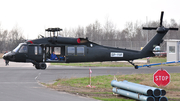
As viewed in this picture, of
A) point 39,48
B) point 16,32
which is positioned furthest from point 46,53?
point 16,32

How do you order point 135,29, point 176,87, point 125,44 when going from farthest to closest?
point 135,29 < point 125,44 < point 176,87

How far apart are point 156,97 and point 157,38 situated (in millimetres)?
18878

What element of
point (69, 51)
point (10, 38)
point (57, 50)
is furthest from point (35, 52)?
point (10, 38)

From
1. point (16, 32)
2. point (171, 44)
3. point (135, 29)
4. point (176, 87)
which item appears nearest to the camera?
point (176, 87)

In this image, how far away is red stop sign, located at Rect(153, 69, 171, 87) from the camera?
1335 centimetres

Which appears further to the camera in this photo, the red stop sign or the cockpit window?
the cockpit window

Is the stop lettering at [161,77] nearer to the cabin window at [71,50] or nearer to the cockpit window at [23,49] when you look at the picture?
the cabin window at [71,50]

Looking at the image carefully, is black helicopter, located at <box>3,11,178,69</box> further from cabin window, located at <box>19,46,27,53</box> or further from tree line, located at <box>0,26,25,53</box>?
tree line, located at <box>0,26,25,53</box>

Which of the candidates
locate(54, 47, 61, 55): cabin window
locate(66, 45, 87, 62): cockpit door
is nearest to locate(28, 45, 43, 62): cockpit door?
locate(54, 47, 61, 55): cabin window

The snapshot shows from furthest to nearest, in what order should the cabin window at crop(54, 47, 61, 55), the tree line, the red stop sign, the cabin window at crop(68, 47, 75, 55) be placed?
the tree line < the cabin window at crop(54, 47, 61, 55) < the cabin window at crop(68, 47, 75, 55) < the red stop sign

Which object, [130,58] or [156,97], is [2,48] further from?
[156,97]

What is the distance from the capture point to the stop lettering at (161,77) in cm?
1335

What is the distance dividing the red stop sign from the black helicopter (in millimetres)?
13650

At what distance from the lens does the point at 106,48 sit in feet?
91.6
